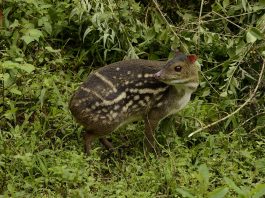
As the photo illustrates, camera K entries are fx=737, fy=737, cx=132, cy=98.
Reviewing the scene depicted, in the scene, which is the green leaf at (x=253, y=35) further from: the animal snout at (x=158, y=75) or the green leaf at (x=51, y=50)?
the green leaf at (x=51, y=50)

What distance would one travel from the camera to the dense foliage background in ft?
19.0

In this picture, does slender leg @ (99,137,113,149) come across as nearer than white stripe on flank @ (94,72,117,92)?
No

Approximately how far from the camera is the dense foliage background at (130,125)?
19.0 ft

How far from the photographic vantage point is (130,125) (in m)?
6.94

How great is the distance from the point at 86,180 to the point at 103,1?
7.83 ft

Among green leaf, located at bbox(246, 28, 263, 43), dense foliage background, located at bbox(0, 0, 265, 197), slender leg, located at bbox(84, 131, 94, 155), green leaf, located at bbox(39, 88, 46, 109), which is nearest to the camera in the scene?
dense foliage background, located at bbox(0, 0, 265, 197)

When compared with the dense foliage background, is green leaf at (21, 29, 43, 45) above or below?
above

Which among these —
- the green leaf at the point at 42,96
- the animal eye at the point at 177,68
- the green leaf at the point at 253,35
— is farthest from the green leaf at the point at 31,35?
the green leaf at the point at 253,35

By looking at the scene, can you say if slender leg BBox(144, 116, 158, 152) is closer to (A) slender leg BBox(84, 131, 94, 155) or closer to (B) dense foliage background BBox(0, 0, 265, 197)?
(B) dense foliage background BBox(0, 0, 265, 197)

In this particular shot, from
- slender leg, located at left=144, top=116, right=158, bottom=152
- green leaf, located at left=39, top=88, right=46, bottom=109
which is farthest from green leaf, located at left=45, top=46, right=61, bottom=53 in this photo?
slender leg, located at left=144, top=116, right=158, bottom=152

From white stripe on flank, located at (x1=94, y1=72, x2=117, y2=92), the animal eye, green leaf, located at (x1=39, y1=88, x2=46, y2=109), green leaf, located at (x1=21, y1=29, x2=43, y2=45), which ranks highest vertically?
green leaf, located at (x1=21, y1=29, x2=43, y2=45)

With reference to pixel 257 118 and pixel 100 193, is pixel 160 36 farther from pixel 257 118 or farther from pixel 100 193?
pixel 100 193

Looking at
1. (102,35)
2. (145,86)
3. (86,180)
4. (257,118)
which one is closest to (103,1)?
(102,35)

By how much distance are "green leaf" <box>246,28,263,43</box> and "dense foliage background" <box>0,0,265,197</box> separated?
10 millimetres
